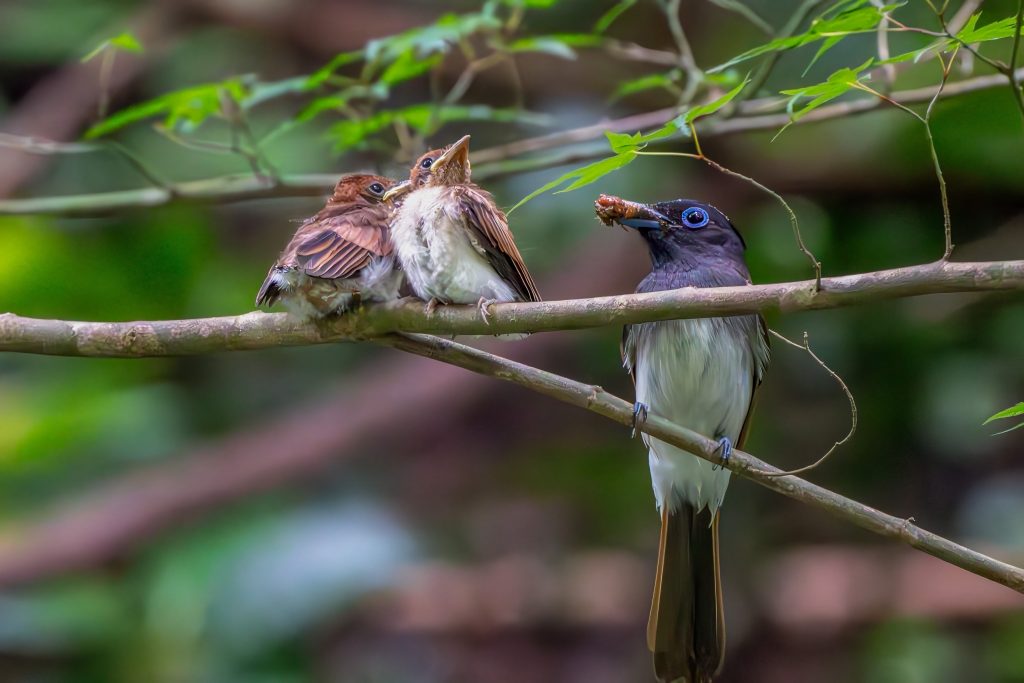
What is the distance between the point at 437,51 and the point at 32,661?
11.9 feet

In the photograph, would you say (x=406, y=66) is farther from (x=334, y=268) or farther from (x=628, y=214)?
(x=334, y=268)

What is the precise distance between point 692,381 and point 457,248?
1.12 meters

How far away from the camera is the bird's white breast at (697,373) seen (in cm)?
367

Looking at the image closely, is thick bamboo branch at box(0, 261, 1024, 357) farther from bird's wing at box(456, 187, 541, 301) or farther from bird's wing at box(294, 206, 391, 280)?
bird's wing at box(456, 187, 541, 301)

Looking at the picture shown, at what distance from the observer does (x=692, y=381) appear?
12.1 feet

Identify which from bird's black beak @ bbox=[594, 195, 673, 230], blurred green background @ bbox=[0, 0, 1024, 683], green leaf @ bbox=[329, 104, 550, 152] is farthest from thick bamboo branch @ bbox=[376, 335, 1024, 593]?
blurred green background @ bbox=[0, 0, 1024, 683]

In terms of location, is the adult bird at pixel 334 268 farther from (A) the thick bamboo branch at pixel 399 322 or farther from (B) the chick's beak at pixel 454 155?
(B) the chick's beak at pixel 454 155

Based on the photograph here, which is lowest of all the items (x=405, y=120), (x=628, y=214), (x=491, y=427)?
(x=491, y=427)

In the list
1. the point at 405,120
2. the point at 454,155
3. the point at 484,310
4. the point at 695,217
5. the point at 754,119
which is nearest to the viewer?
the point at 484,310

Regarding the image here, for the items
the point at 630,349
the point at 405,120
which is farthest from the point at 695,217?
the point at 405,120

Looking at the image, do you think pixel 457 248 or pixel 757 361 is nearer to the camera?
pixel 457 248

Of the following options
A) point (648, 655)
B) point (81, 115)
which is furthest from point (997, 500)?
point (81, 115)

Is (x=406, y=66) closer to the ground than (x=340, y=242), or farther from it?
farther from it

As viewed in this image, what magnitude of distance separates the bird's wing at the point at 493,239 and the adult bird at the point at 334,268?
0.22 m
